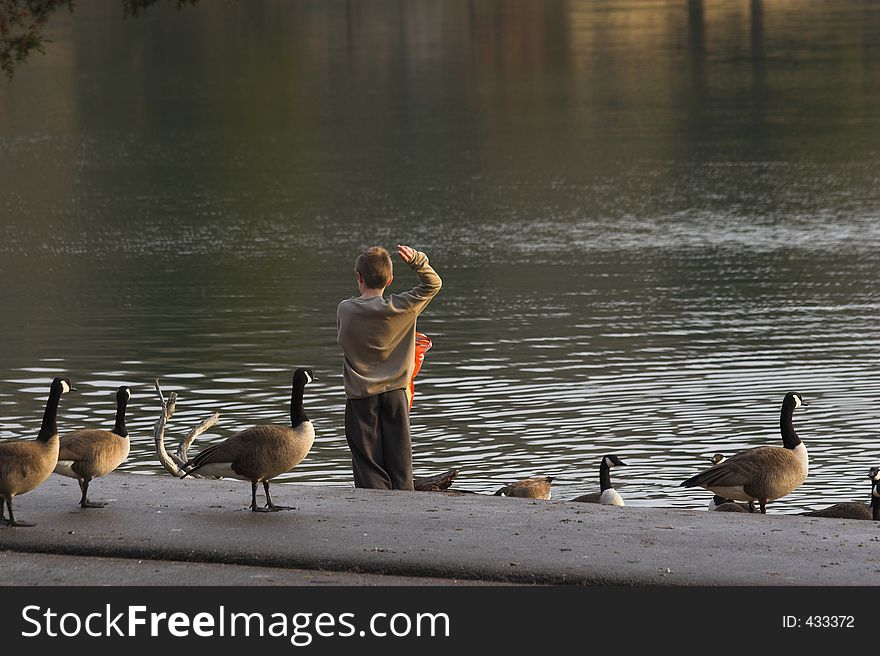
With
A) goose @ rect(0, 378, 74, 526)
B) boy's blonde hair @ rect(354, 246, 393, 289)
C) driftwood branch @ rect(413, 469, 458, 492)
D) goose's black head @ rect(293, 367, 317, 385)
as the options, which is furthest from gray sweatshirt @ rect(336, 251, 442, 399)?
goose @ rect(0, 378, 74, 526)

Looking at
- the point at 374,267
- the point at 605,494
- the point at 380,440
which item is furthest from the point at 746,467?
the point at 374,267

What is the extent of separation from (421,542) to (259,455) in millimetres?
1272

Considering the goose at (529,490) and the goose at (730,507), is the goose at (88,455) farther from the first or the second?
the goose at (730,507)

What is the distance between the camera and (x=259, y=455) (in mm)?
9664

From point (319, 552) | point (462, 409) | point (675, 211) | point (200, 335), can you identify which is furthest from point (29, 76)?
point (319, 552)

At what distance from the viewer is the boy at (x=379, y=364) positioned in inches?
426

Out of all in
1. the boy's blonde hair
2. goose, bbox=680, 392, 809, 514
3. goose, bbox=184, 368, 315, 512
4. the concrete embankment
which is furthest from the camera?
goose, bbox=680, 392, 809, 514

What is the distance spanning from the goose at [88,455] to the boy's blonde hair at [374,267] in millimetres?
2001

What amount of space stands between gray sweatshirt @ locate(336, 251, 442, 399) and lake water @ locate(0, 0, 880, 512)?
4.40m

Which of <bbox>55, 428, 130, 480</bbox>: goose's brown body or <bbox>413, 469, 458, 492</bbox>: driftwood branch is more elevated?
<bbox>55, 428, 130, 480</bbox>: goose's brown body

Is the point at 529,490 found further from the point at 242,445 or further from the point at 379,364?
the point at 242,445

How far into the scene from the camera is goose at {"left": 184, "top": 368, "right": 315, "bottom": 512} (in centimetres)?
967

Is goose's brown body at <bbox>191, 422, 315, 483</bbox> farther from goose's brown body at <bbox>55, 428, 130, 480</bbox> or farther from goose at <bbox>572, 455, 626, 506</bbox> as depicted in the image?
goose at <bbox>572, 455, 626, 506</bbox>

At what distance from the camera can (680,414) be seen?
18.7m
